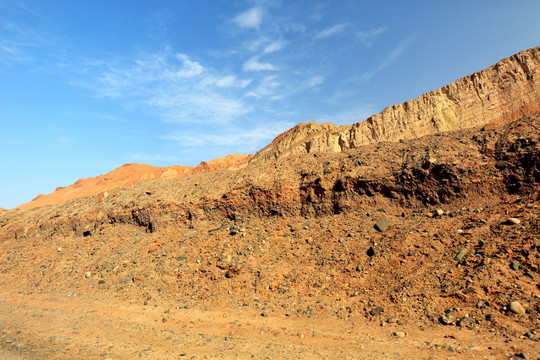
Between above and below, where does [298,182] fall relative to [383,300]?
above

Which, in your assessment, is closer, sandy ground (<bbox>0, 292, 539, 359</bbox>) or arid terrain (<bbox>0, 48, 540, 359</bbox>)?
sandy ground (<bbox>0, 292, 539, 359</bbox>)

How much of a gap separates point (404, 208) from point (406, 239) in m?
2.02

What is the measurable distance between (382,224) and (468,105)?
15.5 metres

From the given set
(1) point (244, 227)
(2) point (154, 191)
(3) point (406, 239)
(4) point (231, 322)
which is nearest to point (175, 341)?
(4) point (231, 322)

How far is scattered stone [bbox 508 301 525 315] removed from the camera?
5.56 m

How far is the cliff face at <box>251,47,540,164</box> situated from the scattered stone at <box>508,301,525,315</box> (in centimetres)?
1592

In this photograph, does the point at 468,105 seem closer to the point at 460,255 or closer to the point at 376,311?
the point at 460,255

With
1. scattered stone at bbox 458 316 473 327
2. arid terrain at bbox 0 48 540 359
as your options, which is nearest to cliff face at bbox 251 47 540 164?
arid terrain at bbox 0 48 540 359

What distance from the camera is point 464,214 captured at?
8734mm

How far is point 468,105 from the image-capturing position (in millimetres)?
19422

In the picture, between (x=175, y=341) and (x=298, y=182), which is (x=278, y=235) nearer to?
(x=298, y=182)

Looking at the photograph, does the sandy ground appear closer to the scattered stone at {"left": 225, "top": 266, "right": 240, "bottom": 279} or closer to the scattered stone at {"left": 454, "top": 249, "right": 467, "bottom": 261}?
the scattered stone at {"left": 225, "top": 266, "right": 240, "bottom": 279}

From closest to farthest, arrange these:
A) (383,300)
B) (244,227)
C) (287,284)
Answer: (383,300) < (287,284) < (244,227)

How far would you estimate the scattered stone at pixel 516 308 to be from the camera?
556 centimetres
